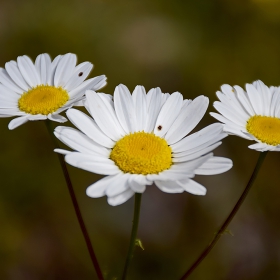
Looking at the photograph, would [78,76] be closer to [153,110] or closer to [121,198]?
[153,110]

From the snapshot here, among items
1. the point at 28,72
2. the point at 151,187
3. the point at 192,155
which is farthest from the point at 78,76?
the point at 151,187

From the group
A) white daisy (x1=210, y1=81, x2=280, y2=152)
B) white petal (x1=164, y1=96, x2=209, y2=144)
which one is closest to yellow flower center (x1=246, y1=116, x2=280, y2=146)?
white daisy (x1=210, y1=81, x2=280, y2=152)

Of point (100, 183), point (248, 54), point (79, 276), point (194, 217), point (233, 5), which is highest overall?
point (233, 5)

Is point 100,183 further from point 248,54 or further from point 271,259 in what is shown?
point 248,54

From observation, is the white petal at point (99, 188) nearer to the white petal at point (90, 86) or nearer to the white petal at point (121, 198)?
the white petal at point (121, 198)

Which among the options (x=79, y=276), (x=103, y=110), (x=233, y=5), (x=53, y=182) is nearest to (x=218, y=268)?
(x=79, y=276)

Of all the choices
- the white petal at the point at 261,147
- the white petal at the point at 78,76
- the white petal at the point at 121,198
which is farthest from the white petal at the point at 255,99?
the white petal at the point at 121,198
